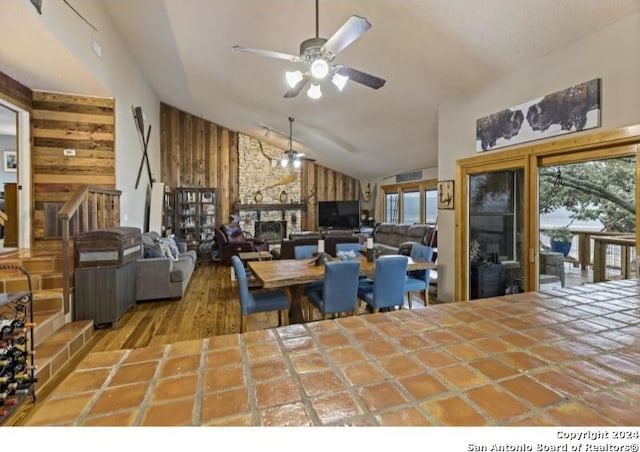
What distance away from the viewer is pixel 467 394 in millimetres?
660

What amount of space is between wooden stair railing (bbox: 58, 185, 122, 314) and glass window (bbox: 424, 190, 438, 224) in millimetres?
6483

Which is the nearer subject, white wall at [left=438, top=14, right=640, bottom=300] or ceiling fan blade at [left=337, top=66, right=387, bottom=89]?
white wall at [left=438, top=14, right=640, bottom=300]

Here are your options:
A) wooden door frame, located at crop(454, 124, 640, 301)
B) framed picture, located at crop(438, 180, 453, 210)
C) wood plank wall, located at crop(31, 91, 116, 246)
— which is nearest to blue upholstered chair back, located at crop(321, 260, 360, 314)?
wooden door frame, located at crop(454, 124, 640, 301)

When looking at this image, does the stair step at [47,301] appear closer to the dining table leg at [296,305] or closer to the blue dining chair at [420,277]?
the dining table leg at [296,305]

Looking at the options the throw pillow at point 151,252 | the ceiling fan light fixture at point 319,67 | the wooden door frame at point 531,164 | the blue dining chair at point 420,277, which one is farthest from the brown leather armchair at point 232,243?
the ceiling fan light fixture at point 319,67

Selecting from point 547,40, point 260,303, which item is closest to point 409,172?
point 547,40

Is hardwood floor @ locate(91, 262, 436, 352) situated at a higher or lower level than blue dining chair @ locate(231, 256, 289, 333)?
lower

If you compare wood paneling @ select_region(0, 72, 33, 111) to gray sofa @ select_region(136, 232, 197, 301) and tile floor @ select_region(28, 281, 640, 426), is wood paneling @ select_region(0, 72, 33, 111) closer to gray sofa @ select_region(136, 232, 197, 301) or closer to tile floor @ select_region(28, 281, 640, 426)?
gray sofa @ select_region(136, 232, 197, 301)

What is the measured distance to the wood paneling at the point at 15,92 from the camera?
3894 millimetres

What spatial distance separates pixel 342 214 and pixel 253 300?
21.2 feet

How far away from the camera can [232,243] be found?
759 centimetres

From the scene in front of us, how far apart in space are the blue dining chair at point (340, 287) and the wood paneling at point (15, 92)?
15.0 feet

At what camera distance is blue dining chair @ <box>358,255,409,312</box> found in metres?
3.23

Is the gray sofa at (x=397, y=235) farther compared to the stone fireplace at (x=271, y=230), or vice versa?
the stone fireplace at (x=271, y=230)
